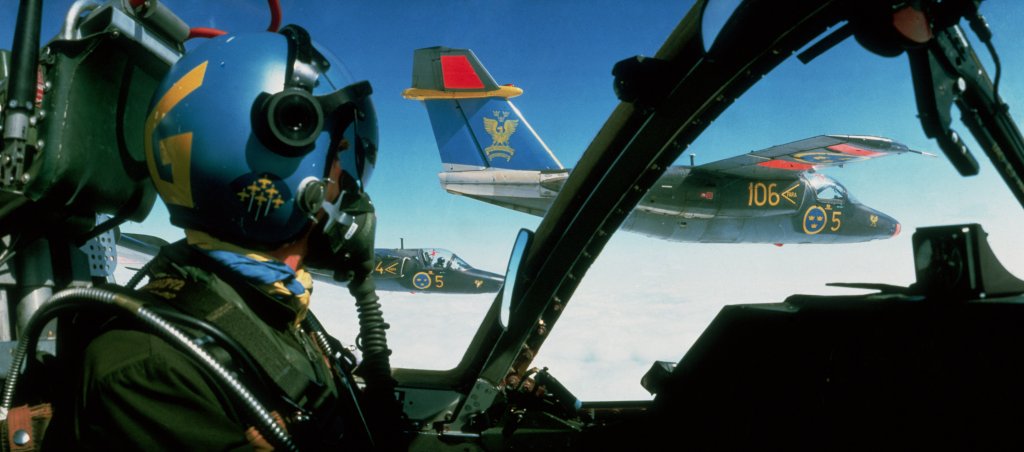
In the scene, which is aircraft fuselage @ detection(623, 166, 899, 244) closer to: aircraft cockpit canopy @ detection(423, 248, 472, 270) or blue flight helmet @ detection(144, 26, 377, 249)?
aircraft cockpit canopy @ detection(423, 248, 472, 270)

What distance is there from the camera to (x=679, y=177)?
11242 mm

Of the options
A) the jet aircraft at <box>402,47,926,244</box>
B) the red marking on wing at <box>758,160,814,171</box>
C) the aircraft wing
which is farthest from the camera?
the red marking on wing at <box>758,160,814,171</box>

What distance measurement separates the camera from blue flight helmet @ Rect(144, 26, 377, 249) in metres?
1.01

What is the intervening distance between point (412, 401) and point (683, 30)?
60.5 inches

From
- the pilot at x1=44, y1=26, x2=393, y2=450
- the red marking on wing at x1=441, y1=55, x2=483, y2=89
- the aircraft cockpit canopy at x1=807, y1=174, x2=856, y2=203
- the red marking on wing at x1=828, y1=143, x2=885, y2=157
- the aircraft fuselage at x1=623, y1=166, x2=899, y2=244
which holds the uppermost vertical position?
the red marking on wing at x1=441, y1=55, x2=483, y2=89

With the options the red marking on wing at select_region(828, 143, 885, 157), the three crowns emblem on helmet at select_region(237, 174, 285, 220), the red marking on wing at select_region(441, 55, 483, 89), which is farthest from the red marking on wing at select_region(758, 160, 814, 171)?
the three crowns emblem on helmet at select_region(237, 174, 285, 220)

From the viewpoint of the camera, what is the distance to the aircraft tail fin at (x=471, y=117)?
1263 centimetres

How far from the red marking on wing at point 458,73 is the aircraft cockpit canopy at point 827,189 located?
773 cm

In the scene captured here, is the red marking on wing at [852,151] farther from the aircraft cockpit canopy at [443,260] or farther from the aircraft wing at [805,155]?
the aircraft cockpit canopy at [443,260]

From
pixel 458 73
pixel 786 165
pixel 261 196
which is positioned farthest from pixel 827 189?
pixel 261 196

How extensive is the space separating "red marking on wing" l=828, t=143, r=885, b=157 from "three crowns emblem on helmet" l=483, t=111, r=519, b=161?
648cm

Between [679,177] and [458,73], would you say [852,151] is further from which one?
[458,73]

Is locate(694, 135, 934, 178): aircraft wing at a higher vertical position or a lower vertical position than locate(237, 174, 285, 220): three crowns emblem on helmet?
higher

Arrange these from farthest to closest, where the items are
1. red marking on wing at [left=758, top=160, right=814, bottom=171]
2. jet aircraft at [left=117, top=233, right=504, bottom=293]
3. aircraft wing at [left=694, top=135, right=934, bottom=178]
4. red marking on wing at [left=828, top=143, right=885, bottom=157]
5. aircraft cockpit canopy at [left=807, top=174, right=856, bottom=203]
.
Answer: jet aircraft at [left=117, top=233, right=504, bottom=293]
aircraft cockpit canopy at [left=807, top=174, right=856, bottom=203]
red marking on wing at [left=758, top=160, right=814, bottom=171]
red marking on wing at [left=828, top=143, right=885, bottom=157]
aircraft wing at [left=694, top=135, right=934, bottom=178]
